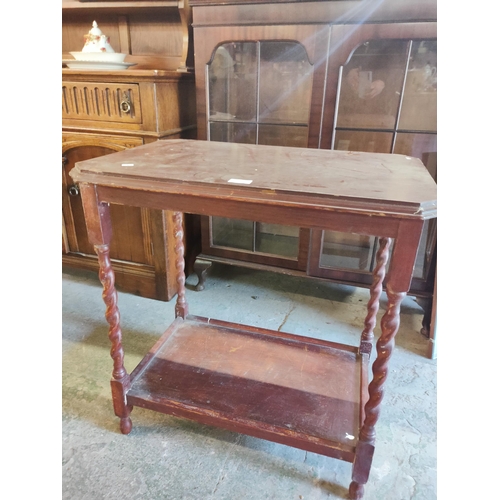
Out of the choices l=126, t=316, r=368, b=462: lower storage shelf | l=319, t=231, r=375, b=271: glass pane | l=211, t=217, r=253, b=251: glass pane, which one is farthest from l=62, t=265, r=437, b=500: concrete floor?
l=211, t=217, r=253, b=251: glass pane

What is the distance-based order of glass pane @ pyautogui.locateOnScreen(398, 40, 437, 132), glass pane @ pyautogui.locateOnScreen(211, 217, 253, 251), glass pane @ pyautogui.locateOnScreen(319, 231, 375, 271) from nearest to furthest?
glass pane @ pyautogui.locateOnScreen(398, 40, 437, 132) < glass pane @ pyautogui.locateOnScreen(319, 231, 375, 271) < glass pane @ pyautogui.locateOnScreen(211, 217, 253, 251)

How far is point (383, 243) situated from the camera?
1.29 meters

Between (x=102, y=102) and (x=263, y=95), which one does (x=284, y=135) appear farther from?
(x=102, y=102)

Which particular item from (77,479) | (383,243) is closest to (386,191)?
(383,243)

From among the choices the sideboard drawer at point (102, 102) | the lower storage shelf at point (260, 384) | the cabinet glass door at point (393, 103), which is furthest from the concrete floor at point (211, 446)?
the sideboard drawer at point (102, 102)

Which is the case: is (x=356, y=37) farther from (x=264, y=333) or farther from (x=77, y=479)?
(x=77, y=479)

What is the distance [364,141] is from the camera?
1.66 m

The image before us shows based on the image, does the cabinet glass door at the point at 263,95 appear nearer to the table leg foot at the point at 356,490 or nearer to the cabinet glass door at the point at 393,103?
the cabinet glass door at the point at 393,103

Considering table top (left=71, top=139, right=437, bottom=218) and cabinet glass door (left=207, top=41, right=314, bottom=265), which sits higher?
cabinet glass door (left=207, top=41, right=314, bottom=265)

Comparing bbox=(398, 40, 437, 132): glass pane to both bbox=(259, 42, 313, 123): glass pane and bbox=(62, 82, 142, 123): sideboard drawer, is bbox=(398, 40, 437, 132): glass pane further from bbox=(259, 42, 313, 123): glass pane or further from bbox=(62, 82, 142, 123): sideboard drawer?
bbox=(62, 82, 142, 123): sideboard drawer

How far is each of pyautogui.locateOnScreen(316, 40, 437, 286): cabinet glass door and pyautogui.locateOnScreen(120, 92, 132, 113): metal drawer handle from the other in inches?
35.6

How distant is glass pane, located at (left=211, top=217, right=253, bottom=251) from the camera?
196 centimetres

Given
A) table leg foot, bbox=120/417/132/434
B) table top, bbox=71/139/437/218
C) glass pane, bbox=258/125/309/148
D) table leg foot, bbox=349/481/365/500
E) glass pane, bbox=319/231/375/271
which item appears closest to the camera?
table top, bbox=71/139/437/218

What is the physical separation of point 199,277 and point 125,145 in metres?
0.77
